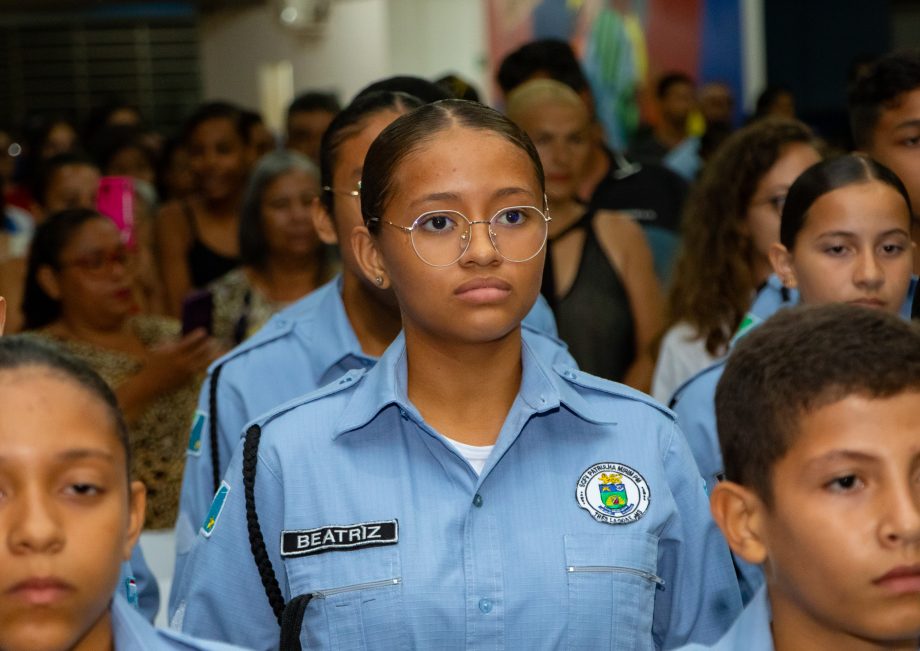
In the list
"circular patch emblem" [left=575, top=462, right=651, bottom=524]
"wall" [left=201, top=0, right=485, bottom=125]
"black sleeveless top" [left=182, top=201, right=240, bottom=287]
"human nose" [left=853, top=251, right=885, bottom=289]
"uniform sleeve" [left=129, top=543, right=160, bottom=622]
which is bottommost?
"uniform sleeve" [left=129, top=543, right=160, bottom=622]

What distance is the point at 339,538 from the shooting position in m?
2.03

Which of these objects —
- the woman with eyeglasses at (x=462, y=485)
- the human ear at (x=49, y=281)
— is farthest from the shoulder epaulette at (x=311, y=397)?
the human ear at (x=49, y=281)

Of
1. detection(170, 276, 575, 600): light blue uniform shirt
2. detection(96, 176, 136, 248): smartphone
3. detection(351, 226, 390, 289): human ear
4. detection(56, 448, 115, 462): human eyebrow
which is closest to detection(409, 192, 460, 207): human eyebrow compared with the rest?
detection(351, 226, 390, 289): human ear

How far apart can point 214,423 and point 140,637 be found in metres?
0.99

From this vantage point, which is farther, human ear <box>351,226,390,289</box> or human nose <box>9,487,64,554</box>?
human ear <box>351,226,390,289</box>

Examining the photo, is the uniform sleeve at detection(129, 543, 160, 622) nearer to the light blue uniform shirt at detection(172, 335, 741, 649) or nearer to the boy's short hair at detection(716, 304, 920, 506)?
the light blue uniform shirt at detection(172, 335, 741, 649)

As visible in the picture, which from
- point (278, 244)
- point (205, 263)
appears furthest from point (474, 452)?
point (205, 263)

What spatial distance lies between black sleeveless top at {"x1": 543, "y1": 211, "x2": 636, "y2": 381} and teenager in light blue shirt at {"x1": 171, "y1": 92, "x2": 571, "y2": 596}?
A: 108 centimetres

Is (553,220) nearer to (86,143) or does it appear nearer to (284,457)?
(284,457)

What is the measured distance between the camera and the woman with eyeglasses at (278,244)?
4.34 meters

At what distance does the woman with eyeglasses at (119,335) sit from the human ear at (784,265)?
1.72m

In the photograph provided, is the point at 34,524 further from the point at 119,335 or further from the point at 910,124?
the point at 119,335

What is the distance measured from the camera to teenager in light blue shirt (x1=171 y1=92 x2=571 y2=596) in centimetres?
272

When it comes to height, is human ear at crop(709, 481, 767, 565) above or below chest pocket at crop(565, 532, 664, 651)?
above
